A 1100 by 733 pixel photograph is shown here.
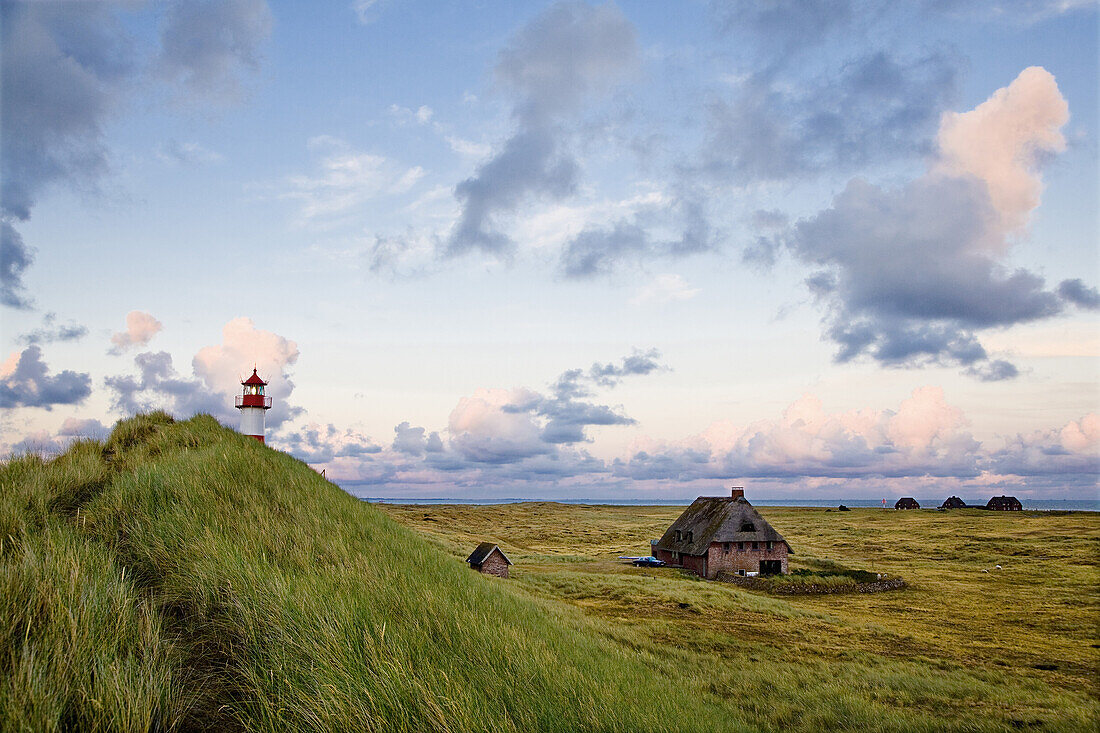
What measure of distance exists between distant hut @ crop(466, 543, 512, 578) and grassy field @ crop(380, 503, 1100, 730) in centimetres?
93

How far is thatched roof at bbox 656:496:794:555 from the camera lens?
45.5m

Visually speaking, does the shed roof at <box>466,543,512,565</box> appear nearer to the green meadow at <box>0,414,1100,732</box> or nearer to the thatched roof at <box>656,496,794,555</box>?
the green meadow at <box>0,414,1100,732</box>

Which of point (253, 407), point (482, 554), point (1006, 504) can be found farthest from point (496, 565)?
point (1006, 504)

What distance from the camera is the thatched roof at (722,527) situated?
4550cm

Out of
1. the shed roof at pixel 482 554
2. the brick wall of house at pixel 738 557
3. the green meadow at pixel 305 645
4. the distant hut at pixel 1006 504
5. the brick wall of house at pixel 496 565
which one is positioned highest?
the green meadow at pixel 305 645

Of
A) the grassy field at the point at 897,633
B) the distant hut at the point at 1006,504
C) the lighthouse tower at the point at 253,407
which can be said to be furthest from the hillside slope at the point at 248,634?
the distant hut at the point at 1006,504

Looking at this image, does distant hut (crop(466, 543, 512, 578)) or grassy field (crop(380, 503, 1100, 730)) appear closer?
grassy field (crop(380, 503, 1100, 730))

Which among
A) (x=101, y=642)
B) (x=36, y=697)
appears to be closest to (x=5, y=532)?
(x=101, y=642)

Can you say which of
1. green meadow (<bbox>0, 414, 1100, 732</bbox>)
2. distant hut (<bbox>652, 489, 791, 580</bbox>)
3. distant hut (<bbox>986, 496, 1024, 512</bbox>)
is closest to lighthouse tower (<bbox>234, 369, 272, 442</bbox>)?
green meadow (<bbox>0, 414, 1100, 732</bbox>)

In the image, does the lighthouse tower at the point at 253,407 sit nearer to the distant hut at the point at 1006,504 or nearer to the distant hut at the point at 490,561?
the distant hut at the point at 490,561

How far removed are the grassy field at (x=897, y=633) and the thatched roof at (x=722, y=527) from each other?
11.6 ft

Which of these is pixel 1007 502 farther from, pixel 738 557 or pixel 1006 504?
pixel 738 557

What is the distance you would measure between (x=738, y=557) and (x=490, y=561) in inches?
854

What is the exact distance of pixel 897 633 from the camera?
80.4ft
